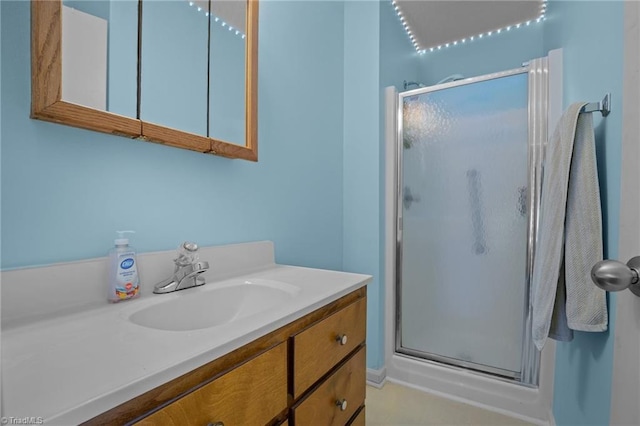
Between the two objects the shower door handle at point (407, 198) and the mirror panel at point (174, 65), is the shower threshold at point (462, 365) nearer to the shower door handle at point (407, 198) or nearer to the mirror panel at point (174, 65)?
the shower door handle at point (407, 198)

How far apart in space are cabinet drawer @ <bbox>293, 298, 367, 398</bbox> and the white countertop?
0.25 ft

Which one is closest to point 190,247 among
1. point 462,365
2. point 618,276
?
point 618,276

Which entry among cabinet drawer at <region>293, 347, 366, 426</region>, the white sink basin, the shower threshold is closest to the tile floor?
the shower threshold

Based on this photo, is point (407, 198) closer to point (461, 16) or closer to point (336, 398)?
point (336, 398)

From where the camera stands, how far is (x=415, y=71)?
255 centimetres

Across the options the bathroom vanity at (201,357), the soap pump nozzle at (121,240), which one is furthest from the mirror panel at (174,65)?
the bathroom vanity at (201,357)

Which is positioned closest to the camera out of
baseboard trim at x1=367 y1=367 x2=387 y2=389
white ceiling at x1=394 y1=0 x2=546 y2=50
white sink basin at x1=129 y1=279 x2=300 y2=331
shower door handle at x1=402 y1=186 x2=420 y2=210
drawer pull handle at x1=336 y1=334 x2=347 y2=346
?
white sink basin at x1=129 y1=279 x2=300 y2=331

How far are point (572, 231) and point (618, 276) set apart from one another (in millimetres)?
585

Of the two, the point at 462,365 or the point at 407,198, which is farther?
the point at 407,198

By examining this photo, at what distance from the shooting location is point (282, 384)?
0.64 m

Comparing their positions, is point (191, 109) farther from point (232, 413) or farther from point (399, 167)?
point (399, 167)

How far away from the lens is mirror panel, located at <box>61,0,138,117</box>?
0.70 metres

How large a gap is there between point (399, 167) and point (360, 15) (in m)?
0.95

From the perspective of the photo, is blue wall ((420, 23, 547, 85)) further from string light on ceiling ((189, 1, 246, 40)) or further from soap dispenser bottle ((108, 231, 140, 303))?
soap dispenser bottle ((108, 231, 140, 303))
